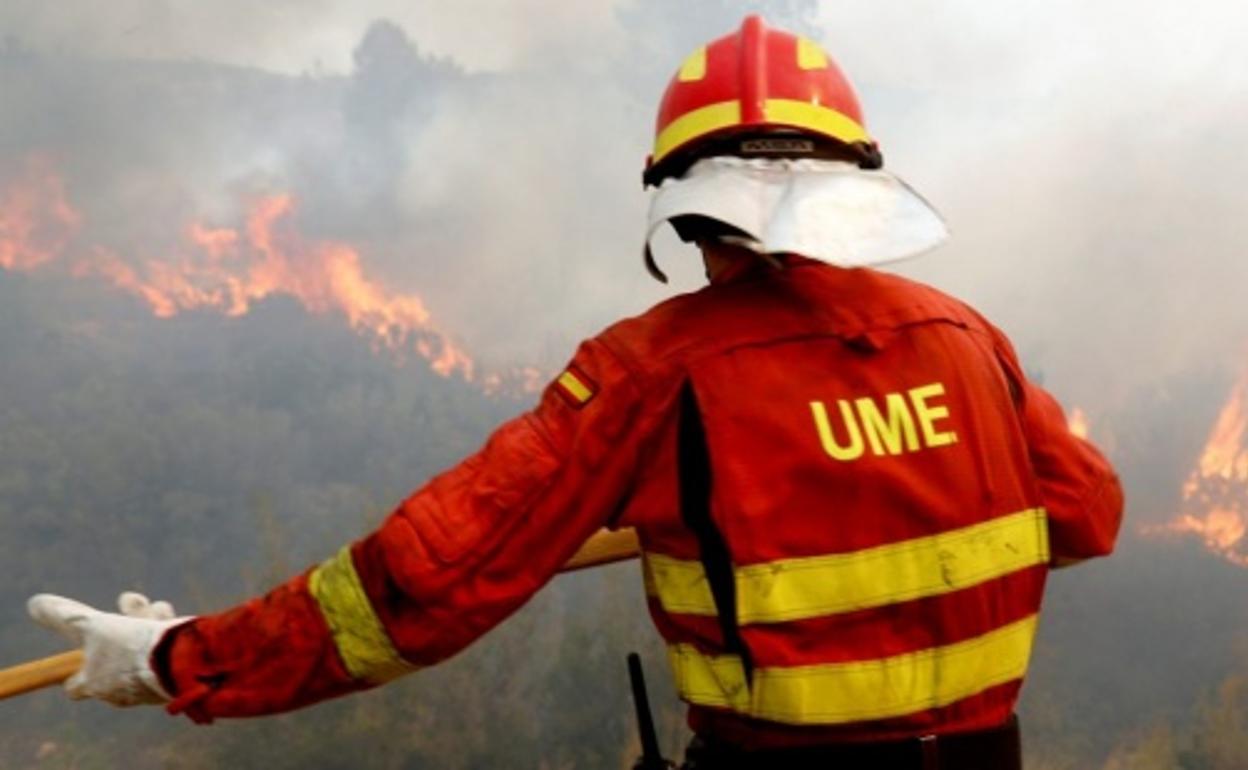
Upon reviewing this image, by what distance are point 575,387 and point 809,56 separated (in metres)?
1.12

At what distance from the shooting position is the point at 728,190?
254 centimetres

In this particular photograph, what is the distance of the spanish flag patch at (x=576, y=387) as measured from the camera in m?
2.51

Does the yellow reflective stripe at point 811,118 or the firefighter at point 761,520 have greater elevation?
the yellow reflective stripe at point 811,118

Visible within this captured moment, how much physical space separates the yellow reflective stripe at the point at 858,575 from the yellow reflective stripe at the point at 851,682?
0.14 meters

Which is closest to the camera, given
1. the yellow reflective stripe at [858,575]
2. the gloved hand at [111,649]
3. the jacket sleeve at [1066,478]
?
the yellow reflective stripe at [858,575]

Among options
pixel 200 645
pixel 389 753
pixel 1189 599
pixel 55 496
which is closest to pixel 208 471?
pixel 55 496

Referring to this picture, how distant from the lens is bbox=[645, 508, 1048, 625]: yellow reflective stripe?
238 centimetres

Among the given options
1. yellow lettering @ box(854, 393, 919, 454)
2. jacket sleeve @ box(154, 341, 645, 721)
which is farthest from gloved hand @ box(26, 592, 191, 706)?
yellow lettering @ box(854, 393, 919, 454)

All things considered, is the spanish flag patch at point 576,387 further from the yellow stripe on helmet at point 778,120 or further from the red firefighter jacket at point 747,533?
the yellow stripe on helmet at point 778,120

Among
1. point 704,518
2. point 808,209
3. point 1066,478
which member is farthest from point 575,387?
point 1066,478

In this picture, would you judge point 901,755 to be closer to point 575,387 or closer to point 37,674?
point 575,387

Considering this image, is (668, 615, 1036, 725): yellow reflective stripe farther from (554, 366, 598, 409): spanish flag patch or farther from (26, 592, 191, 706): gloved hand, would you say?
(26, 592, 191, 706): gloved hand

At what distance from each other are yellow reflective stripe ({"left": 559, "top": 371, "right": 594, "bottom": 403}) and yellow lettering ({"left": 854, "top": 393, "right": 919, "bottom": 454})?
626 millimetres

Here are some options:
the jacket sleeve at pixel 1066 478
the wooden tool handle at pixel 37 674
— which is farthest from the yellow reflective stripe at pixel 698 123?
the wooden tool handle at pixel 37 674
